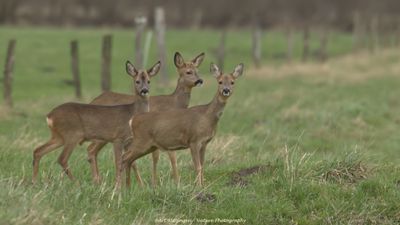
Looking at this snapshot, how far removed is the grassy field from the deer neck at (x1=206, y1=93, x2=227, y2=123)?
0.76m

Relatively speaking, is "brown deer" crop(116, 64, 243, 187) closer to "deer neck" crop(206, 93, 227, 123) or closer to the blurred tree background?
"deer neck" crop(206, 93, 227, 123)

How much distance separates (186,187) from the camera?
905 centimetres

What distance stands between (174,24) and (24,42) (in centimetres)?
2236

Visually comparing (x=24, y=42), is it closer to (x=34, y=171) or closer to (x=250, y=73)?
(x=250, y=73)

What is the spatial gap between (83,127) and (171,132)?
125cm

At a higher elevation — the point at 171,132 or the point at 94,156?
the point at 171,132

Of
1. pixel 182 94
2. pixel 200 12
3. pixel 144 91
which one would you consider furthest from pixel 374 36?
pixel 144 91

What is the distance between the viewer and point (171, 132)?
10055mm

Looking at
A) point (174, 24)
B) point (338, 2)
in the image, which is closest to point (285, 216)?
point (174, 24)

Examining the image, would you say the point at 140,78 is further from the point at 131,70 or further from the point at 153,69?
the point at 153,69

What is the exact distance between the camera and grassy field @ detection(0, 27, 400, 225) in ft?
28.1

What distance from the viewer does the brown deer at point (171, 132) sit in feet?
33.0

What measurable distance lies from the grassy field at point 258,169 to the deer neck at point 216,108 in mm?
758

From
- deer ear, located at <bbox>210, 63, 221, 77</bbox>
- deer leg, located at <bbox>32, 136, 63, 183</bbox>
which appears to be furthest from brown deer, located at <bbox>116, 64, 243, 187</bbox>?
deer leg, located at <bbox>32, 136, 63, 183</bbox>
